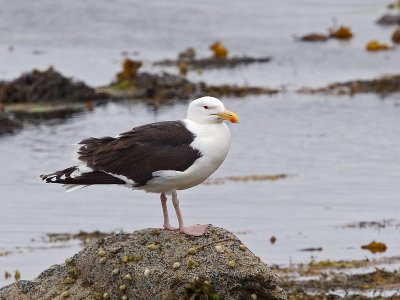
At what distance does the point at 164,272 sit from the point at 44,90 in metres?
22.1

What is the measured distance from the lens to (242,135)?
26734 mm

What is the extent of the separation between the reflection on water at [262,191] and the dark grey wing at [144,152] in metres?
4.91

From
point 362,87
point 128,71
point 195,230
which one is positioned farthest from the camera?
point 128,71

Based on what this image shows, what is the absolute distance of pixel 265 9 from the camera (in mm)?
52938

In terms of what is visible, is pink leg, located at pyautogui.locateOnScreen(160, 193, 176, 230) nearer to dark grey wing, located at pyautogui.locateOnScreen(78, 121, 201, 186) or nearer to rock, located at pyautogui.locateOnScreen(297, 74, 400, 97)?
dark grey wing, located at pyautogui.locateOnScreen(78, 121, 201, 186)

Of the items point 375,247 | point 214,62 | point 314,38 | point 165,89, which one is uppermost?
point 314,38

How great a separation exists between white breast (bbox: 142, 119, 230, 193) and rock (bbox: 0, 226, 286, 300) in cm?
41

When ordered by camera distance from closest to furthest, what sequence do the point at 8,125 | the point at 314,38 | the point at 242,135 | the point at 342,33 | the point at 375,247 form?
the point at 375,247 < the point at 242,135 < the point at 8,125 < the point at 314,38 < the point at 342,33

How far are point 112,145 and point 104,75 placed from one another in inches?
1013

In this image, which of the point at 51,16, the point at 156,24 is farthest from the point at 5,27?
the point at 156,24

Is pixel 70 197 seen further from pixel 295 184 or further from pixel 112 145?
pixel 112 145

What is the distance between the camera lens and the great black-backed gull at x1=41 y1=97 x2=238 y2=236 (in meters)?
10.4

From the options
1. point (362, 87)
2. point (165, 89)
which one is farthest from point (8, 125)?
point (362, 87)

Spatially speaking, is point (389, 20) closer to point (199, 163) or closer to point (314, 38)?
point (314, 38)
